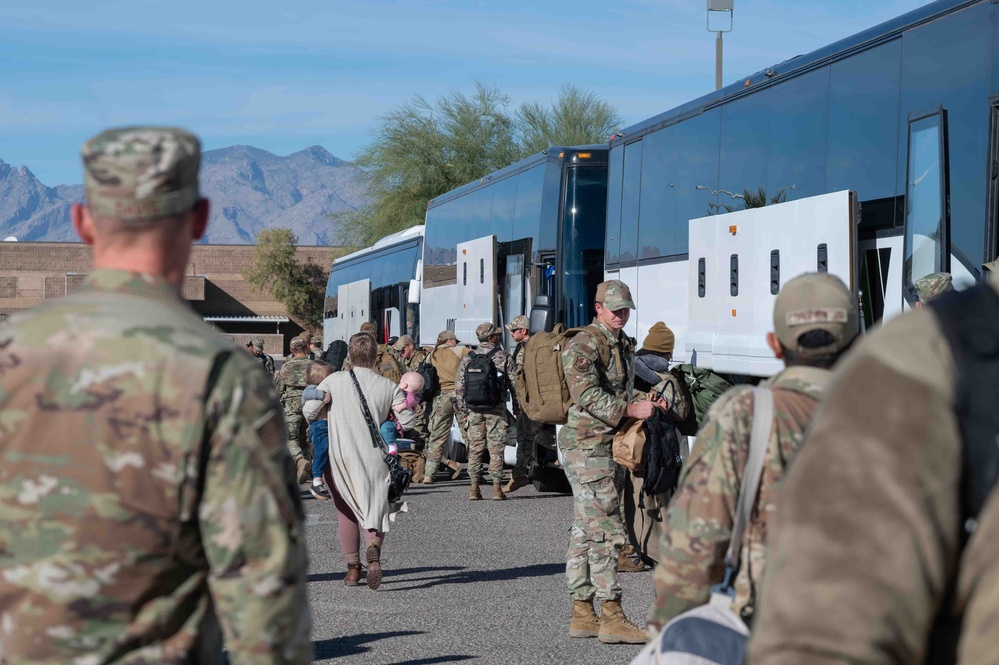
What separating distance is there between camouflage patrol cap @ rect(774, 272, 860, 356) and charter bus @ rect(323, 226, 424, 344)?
21508 mm

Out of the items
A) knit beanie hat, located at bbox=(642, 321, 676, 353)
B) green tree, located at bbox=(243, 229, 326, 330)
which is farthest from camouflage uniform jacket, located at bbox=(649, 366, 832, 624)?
green tree, located at bbox=(243, 229, 326, 330)

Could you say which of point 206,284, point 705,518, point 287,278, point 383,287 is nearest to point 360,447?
point 705,518

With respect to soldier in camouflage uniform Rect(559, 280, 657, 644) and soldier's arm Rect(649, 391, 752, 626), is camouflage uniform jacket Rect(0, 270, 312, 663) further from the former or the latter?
soldier in camouflage uniform Rect(559, 280, 657, 644)

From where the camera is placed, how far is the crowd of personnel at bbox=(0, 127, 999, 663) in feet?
4.90

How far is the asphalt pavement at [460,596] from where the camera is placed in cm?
769

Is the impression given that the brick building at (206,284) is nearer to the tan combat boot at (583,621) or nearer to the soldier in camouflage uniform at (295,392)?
the soldier in camouflage uniform at (295,392)

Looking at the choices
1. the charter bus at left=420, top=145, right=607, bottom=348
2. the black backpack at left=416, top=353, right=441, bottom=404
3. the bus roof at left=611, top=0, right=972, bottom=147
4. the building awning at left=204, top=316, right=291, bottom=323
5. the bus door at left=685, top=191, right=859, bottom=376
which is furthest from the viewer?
the building awning at left=204, top=316, right=291, bottom=323

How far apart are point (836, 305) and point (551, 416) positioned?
20.3ft

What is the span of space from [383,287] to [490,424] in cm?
1449

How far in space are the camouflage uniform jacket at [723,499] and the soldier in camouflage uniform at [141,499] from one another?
117cm

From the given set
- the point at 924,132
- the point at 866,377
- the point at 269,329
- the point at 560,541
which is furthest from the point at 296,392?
the point at 269,329

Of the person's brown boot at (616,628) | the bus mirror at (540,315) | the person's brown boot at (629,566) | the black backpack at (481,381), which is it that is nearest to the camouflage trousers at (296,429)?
the black backpack at (481,381)

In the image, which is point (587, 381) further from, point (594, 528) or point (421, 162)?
point (421, 162)

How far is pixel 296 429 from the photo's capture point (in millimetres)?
17391
